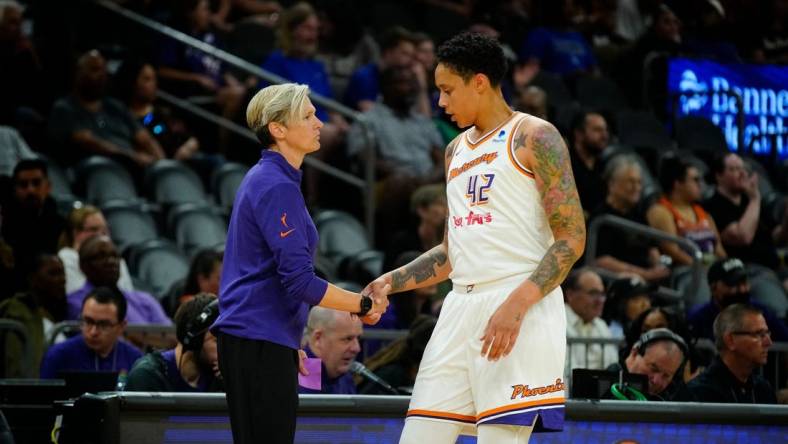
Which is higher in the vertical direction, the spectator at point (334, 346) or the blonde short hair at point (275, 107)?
the blonde short hair at point (275, 107)

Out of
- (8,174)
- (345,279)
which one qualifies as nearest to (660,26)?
(345,279)

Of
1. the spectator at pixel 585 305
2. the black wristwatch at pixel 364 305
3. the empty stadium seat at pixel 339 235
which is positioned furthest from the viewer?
the empty stadium seat at pixel 339 235

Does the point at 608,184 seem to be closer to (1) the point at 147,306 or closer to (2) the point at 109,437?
(1) the point at 147,306

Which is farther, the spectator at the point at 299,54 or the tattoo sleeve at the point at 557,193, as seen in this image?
the spectator at the point at 299,54

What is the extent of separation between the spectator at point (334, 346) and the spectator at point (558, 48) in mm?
7499

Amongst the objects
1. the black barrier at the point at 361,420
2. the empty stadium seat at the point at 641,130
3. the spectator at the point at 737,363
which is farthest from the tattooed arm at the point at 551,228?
the empty stadium seat at the point at 641,130

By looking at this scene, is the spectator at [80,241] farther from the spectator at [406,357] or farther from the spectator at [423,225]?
the spectator at [406,357]

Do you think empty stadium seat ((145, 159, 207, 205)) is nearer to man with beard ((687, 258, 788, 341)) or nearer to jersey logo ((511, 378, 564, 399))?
man with beard ((687, 258, 788, 341))

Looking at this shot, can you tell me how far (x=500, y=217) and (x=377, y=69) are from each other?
768cm

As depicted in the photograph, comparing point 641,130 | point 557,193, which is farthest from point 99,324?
point 641,130

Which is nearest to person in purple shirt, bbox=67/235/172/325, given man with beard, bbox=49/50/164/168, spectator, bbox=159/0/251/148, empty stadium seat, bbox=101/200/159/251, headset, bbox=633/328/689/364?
empty stadium seat, bbox=101/200/159/251

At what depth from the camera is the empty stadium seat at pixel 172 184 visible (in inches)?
435

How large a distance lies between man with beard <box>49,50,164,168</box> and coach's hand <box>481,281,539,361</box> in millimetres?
6844

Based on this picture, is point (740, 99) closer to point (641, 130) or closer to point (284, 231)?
point (641, 130)
